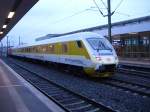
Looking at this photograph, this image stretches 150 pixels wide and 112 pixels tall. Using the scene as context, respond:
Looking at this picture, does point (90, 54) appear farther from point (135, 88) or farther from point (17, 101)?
point (17, 101)

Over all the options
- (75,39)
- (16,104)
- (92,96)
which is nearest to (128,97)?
(92,96)

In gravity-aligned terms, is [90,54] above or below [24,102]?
above

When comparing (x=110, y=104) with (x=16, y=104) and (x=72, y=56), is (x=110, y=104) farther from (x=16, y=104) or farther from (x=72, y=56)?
(x=72, y=56)

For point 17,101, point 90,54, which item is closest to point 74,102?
point 17,101

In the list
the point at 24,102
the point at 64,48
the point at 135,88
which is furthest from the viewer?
the point at 64,48

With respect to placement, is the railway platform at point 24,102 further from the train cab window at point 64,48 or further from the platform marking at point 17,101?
the train cab window at point 64,48

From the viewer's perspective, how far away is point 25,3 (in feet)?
50.8

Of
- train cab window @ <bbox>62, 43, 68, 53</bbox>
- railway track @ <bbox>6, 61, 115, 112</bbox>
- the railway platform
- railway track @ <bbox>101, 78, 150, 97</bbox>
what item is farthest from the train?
the railway platform

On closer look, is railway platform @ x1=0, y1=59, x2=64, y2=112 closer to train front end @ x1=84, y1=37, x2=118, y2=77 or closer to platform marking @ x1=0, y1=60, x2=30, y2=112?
platform marking @ x1=0, y1=60, x2=30, y2=112

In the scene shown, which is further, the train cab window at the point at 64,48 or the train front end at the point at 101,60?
the train cab window at the point at 64,48

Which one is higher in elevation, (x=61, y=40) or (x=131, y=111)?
(x=61, y=40)

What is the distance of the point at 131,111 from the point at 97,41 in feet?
38.8

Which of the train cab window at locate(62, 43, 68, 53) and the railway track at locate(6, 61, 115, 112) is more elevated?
the train cab window at locate(62, 43, 68, 53)

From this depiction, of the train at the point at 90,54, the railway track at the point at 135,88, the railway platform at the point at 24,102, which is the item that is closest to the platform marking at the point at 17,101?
the railway platform at the point at 24,102
